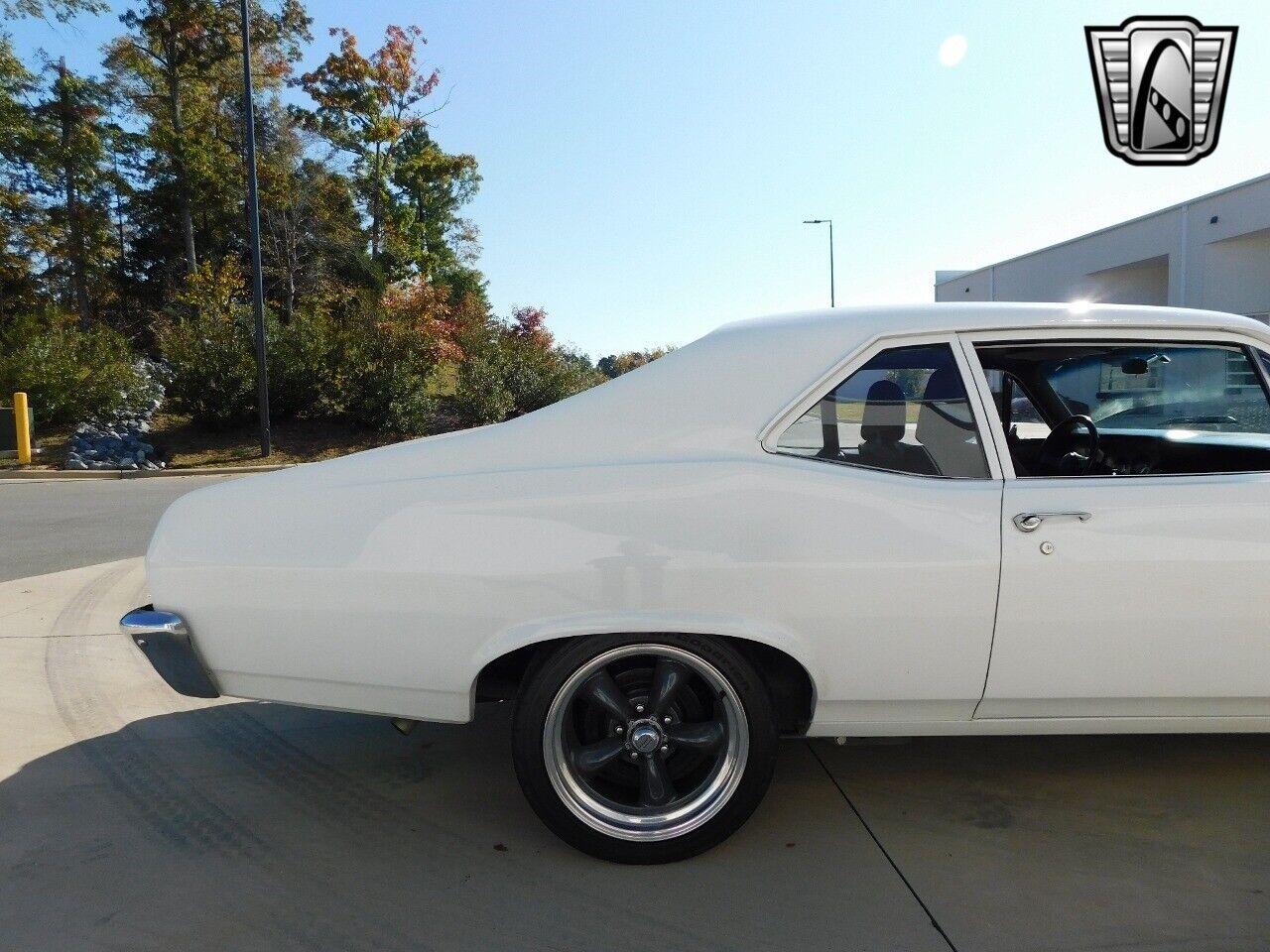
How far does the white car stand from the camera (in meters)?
2.47

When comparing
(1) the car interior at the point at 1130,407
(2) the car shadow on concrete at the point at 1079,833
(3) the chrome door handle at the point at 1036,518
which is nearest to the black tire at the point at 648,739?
(2) the car shadow on concrete at the point at 1079,833

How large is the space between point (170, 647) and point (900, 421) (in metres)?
2.19

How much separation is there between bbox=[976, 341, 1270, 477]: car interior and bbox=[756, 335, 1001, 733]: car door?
30 cm

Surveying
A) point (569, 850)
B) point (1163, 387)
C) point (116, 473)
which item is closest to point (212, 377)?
point (116, 473)

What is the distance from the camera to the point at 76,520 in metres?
10.2

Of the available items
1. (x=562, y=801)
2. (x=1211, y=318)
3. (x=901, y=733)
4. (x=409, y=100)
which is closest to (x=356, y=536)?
(x=562, y=801)

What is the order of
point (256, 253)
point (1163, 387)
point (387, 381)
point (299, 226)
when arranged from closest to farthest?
1. point (1163, 387)
2. point (256, 253)
3. point (387, 381)
4. point (299, 226)

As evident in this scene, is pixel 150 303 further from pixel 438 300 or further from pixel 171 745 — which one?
pixel 171 745

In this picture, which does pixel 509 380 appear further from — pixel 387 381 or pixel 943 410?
pixel 943 410

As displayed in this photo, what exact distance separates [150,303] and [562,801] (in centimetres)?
3770

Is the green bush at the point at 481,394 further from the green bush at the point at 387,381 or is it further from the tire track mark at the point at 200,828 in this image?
the tire track mark at the point at 200,828

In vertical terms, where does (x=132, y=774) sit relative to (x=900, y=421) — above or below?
below

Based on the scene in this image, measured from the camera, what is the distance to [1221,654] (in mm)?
2557

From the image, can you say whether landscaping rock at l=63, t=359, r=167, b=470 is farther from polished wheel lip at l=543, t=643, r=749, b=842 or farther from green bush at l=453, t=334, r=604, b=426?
polished wheel lip at l=543, t=643, r=749, b=842
